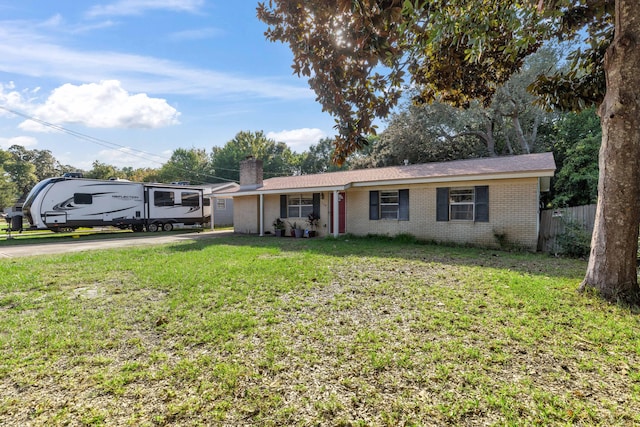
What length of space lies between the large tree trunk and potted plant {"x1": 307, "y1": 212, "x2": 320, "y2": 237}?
1080 cm

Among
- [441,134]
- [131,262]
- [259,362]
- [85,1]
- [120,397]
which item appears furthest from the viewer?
[441,134]

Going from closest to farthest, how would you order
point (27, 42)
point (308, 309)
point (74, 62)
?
point (308, 309)
point (27, 42)
point (74, 62)

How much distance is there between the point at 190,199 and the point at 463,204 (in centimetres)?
1589

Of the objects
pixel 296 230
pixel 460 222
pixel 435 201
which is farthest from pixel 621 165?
pixel 296 230

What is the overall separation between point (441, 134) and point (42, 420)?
76.4 ft

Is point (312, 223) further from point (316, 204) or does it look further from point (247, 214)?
point (247, 214)

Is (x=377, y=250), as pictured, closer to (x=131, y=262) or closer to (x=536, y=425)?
(x=131, y=262)

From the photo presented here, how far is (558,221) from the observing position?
10.3 meters

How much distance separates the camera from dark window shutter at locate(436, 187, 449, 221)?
11.5 m

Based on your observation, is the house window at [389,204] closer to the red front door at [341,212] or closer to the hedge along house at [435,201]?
the hedge along house at [435,201]

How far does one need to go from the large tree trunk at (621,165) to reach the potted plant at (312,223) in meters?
10.8

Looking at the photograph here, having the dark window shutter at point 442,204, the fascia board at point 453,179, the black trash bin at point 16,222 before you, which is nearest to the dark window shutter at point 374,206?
the fascia board at point 453,179

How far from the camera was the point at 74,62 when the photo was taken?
12.1m

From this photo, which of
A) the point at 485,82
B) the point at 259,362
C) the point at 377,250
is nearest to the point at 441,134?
the point at 377,250
